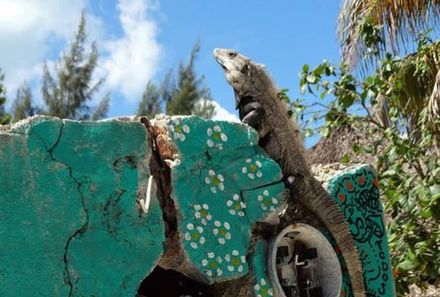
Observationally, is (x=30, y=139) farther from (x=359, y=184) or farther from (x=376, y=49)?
(x=376, y=49)

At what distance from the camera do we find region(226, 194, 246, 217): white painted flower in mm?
5855

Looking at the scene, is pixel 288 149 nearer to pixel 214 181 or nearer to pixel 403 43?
pixel 214 181

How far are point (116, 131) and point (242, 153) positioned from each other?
3.41 feet

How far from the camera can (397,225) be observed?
28.4 ft

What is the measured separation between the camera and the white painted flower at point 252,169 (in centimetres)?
601

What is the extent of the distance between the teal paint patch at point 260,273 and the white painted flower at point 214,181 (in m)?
0.48

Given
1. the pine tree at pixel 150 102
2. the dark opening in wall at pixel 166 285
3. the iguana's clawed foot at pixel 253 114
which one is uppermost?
the pine tree at pixel 150 102

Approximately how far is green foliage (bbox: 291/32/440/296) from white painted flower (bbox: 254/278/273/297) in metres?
2.73

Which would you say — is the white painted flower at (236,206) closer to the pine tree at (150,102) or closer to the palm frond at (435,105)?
the palm frond at (435,105)

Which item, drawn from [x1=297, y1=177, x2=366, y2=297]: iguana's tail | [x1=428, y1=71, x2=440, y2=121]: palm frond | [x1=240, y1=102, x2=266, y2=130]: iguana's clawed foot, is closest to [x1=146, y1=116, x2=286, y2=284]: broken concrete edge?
[x1=297, y1=177, x2=366, y2=297]: iguana's tail

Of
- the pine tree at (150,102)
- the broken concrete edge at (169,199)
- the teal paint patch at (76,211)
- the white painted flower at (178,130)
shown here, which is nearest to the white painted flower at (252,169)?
the broken concrete edge at (169,199)

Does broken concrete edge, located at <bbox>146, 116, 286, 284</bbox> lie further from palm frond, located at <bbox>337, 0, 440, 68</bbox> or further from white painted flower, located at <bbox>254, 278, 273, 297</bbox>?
palm frond, located at <bbox>337, 0, 440, 68</bbox>

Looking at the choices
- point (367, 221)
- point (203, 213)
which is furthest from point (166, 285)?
point (367, 221)

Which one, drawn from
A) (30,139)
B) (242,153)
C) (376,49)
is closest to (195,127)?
(242,153)
